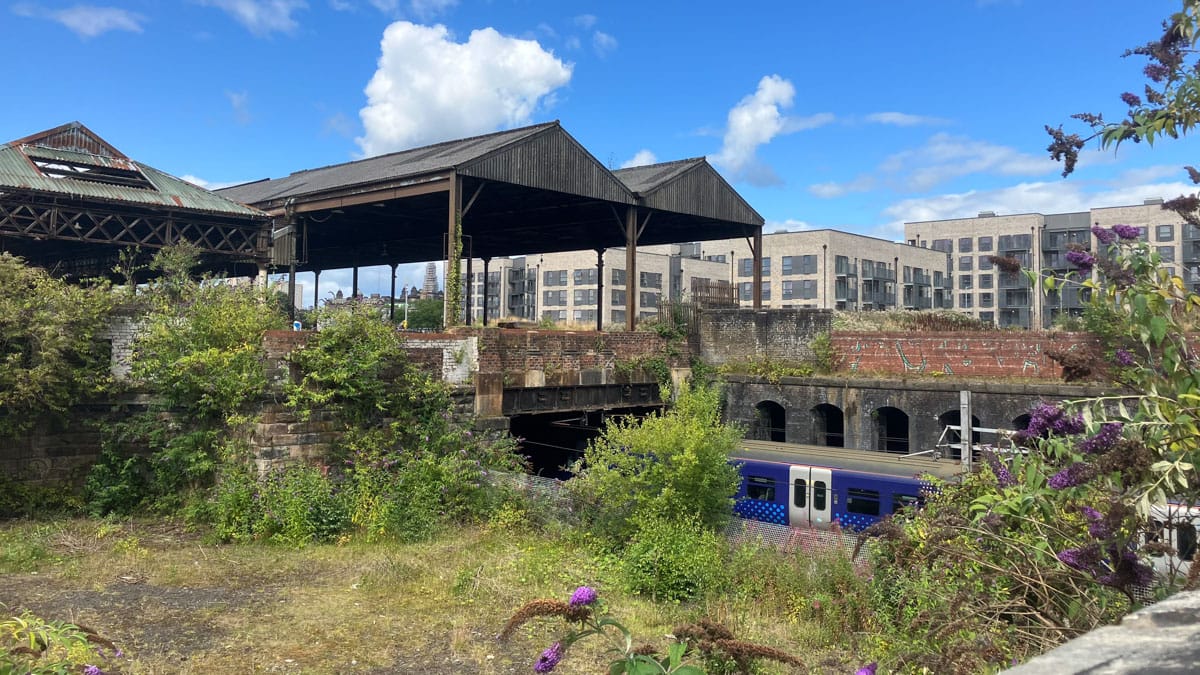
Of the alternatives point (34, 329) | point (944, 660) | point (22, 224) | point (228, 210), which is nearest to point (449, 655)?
point (944, 660)

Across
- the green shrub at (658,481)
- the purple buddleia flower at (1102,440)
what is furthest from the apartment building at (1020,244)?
the purple buddleia flower at (1102,440)

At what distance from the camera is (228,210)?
2308 centimetres

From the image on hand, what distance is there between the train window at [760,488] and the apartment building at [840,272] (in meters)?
54.2

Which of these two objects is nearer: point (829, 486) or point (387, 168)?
point (829, 486)

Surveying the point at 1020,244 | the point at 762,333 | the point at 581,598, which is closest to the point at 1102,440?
the point at 581,598

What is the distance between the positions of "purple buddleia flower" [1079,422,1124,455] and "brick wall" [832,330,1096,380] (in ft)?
70.5

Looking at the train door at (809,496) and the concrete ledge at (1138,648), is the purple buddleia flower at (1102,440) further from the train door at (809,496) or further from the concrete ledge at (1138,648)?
the train door at (809,496)

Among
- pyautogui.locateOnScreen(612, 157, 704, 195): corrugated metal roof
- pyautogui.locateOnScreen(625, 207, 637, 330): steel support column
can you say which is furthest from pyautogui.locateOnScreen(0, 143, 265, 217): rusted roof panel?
pyautogui.locateOnScreen(612, 157, 704, 195): corrugated metal roof

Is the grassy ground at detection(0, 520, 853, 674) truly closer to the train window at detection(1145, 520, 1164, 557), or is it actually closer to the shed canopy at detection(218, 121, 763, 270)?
the train window at detection(1145, 520, 1164, 557)

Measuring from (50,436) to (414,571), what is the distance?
8.13 m

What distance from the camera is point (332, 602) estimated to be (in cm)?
987

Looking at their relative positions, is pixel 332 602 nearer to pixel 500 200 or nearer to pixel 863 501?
pixel 863 501

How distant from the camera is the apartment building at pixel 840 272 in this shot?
72.5 meters

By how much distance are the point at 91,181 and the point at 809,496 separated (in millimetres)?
21062
